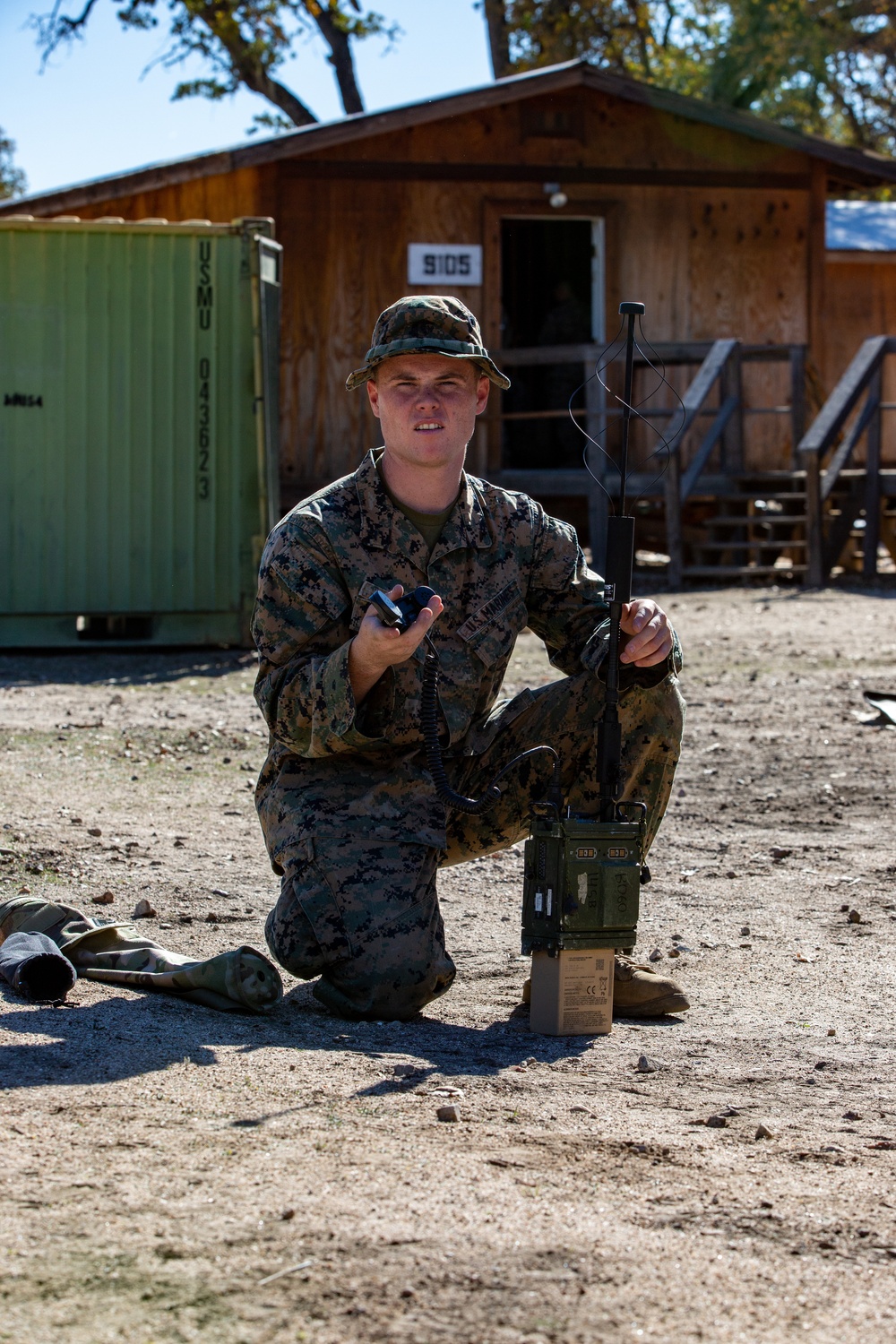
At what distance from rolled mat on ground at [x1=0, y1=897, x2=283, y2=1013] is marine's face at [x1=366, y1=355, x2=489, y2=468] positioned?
4.09 feet

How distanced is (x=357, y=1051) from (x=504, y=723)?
1.09 metres

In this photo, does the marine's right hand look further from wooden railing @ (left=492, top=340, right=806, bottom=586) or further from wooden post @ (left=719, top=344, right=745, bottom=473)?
wooden post @ (left=719, top=344, right=745, bottom=473)

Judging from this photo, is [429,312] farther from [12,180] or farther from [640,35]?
[12,180]

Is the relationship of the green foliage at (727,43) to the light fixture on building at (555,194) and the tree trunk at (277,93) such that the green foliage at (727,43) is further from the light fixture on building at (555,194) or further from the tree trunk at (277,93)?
the light fixture on building at (555,194)

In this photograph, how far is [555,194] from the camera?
1494 cm

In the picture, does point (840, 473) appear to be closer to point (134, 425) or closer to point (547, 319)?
point (547, 319)

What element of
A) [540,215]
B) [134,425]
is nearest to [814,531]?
[540,215]

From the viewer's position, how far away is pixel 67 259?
9.66m

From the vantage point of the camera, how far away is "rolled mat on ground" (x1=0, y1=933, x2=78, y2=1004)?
3.48m

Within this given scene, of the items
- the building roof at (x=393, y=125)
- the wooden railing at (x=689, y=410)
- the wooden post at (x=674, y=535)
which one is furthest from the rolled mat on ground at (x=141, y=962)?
the building roof at (x=393, y=125)

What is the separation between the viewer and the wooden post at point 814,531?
1326cm

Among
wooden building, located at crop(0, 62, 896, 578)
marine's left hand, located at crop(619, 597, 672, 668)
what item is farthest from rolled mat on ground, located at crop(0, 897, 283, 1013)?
wooden building, located at crop(0, 62, 896, 578)

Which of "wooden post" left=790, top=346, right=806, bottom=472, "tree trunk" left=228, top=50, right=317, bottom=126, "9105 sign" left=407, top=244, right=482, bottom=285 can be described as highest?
"tree trunk" left=228, top=50, right=317, bottom=126

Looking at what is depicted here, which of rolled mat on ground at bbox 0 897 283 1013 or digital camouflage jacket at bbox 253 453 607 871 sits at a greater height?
digital camouflage jacket at bbox 253 453 607 871
